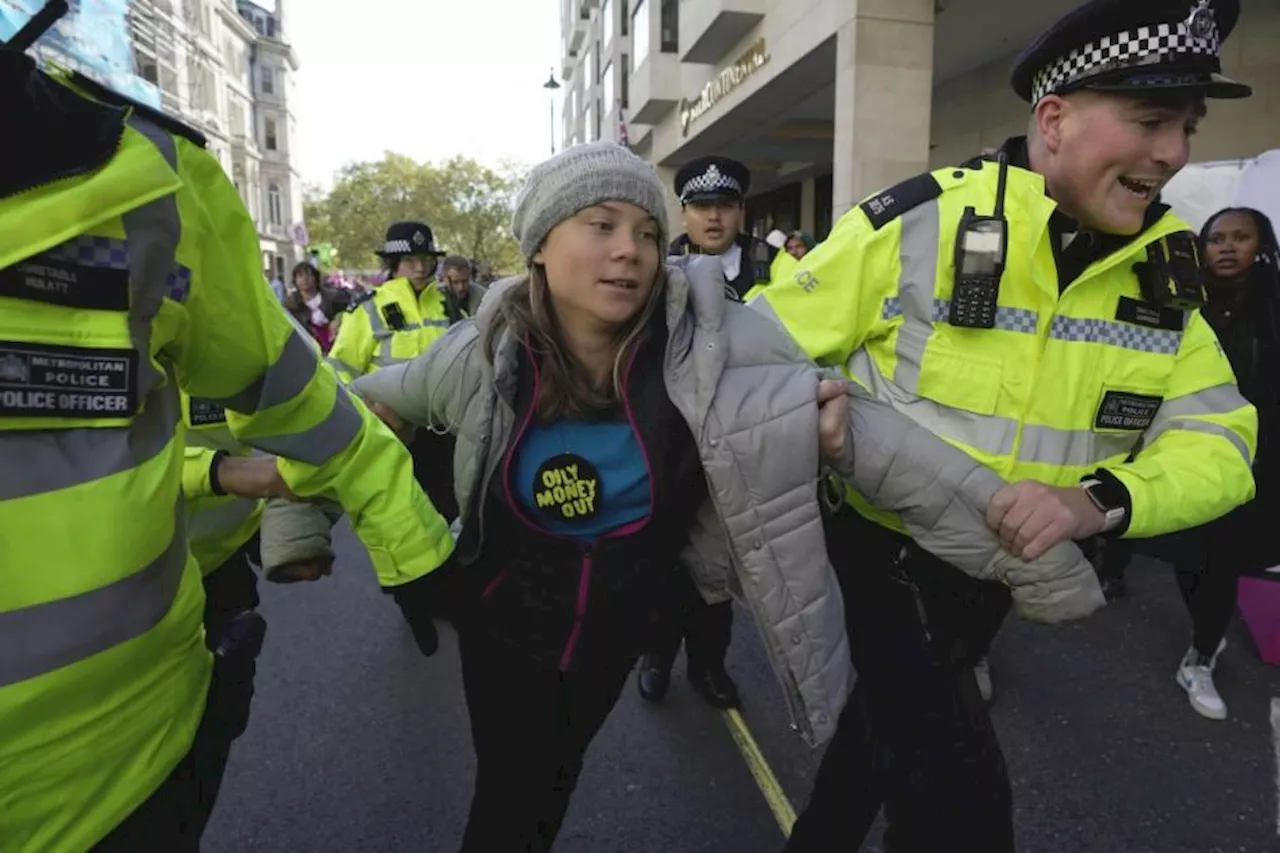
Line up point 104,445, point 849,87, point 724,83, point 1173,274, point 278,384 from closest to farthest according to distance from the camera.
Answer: point 104,445
point 278,384
point 1173,274
point 849,87
point 724,83

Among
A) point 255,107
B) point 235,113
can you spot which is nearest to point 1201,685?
point 235,113

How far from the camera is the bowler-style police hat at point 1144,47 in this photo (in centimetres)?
171

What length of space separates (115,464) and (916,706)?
5.11 ft

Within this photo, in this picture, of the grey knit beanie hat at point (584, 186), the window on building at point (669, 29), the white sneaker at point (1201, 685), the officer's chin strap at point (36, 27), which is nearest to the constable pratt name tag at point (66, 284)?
the officer's chin strap at point (36, 27)

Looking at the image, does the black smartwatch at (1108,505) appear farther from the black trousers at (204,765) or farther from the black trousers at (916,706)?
the black trousers at (204,765)

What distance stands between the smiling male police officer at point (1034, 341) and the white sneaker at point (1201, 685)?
2.24 meters

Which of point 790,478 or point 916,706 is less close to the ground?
point 790,478

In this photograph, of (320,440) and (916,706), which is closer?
(320,440)

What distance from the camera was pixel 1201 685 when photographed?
3660 mm

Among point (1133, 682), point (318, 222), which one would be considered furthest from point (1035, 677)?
point (318, 222)

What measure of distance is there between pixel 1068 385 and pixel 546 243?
45.8 inches

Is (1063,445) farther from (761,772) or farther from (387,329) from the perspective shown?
(387,329)

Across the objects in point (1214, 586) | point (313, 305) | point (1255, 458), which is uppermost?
point (313, 305)

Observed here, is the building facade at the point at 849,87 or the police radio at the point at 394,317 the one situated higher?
the building facade at the point at 849,87
